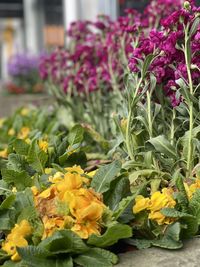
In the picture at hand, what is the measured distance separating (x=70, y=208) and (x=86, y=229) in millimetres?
91

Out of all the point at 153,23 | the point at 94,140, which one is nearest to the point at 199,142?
the point at 94,140

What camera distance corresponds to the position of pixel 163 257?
192cm

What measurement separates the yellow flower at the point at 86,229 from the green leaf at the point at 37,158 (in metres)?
0.67

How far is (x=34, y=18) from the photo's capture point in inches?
611

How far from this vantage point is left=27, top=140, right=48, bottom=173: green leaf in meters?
2.58

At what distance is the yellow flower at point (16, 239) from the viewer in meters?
1.92

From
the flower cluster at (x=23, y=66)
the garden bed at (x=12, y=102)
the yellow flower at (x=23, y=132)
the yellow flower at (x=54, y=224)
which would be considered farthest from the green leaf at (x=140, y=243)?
the flower cluster at (x=23, y=66)

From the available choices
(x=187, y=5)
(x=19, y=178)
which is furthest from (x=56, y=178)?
(x=187, y=5)

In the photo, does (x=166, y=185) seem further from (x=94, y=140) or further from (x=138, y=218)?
(x=94, y=140)

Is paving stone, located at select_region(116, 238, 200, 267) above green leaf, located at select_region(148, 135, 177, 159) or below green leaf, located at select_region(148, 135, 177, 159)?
below

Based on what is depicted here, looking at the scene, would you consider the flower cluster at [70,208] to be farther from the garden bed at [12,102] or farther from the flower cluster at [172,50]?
the garden bed at [12,102]

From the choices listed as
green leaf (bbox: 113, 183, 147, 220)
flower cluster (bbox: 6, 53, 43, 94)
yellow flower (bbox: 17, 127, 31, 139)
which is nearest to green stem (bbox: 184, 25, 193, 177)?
green leaf (bbox: 113, 183, 147, 220)

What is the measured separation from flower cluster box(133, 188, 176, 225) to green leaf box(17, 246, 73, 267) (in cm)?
37

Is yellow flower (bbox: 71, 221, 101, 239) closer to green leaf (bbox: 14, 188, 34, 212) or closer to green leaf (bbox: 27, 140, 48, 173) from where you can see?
green leaf (bbox: 14, 188, 34, 212)
